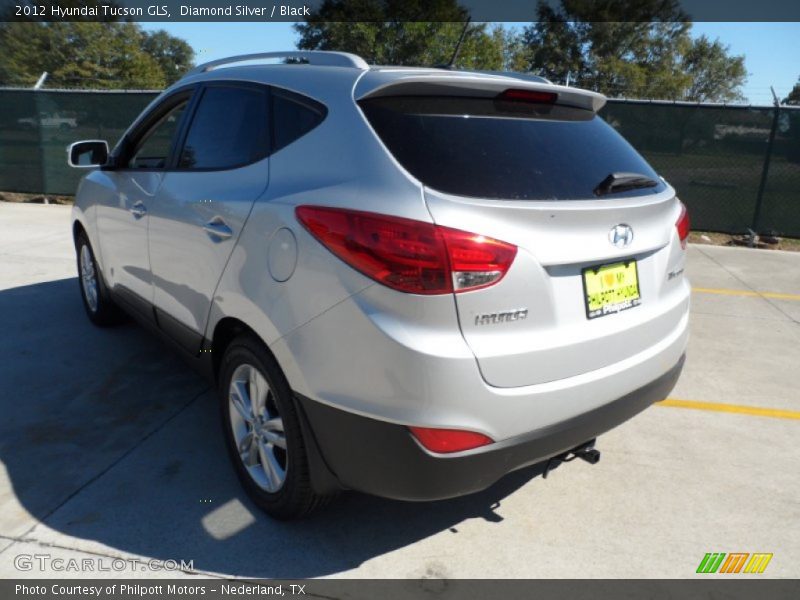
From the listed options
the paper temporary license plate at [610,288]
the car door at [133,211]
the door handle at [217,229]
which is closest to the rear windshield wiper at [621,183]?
the paper temporary license plate at [610,288]

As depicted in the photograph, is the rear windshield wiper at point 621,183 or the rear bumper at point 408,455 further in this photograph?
the rear windshield wiper at point 621,183

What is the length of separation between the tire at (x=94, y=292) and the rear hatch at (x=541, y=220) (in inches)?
129

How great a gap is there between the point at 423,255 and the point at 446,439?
0.59m

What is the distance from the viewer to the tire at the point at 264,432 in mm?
2490

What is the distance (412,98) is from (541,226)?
69 cm

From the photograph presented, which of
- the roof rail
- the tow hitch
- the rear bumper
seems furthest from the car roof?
the tow hitch

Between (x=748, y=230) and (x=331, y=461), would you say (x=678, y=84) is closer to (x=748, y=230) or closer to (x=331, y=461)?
(x=748, y=230)

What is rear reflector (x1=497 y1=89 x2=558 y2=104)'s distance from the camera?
8.39ft

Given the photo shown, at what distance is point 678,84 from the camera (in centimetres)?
5428

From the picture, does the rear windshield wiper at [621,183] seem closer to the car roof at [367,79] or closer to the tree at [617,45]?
the car roof at [367,79]

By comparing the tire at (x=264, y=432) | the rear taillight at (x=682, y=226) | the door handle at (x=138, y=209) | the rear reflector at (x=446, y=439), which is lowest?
the tire at (x=264, y=432)

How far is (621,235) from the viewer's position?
7.97ft

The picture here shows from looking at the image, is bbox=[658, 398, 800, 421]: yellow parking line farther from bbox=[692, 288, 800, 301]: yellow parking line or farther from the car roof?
bbox=[692, 288, 800, 301]: yellow parking line
